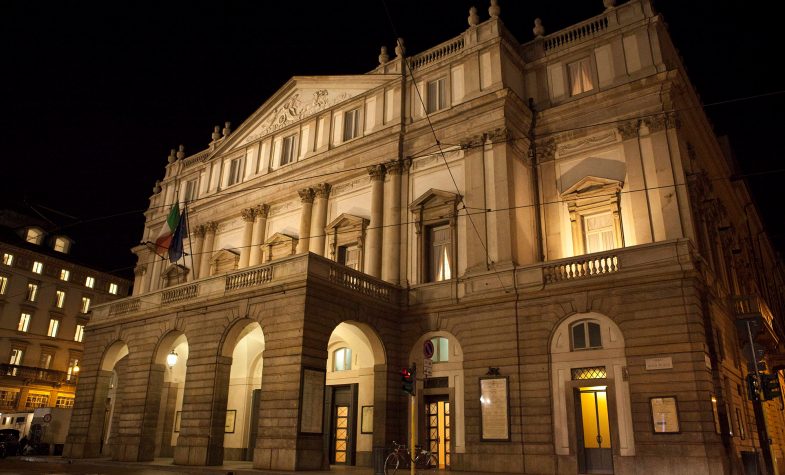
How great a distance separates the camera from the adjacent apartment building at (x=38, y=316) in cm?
4825

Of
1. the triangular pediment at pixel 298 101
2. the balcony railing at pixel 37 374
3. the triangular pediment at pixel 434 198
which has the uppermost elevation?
the triangular pediment at pixel 298 101

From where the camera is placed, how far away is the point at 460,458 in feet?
66.9

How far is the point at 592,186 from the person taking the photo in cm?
2241

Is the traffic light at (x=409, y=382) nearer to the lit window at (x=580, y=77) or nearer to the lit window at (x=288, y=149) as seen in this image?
the lit window at (x=580, y=77)

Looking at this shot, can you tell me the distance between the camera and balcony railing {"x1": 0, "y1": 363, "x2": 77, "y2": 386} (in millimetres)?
47219

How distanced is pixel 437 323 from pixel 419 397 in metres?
2.81

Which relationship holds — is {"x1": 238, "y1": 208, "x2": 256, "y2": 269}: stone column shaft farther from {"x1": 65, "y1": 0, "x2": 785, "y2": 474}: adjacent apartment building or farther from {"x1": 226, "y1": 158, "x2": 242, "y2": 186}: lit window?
{"x1": 226, "y1": 158, "x2": 242, "y2": 186}: lit window

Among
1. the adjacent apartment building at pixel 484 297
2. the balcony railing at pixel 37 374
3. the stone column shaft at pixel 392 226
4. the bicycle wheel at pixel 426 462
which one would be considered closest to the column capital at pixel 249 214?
the adjacent apartment building at pixel 484 297

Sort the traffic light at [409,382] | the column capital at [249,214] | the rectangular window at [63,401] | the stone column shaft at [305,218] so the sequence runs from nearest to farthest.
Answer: the traffic light at [409,382] → the stone column shaft at [305,218] → the column capital at [249,214] → the rectangular window at [63,401]

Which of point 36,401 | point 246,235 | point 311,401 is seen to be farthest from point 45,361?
point 311,401

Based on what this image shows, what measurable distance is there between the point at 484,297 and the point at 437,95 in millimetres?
10097

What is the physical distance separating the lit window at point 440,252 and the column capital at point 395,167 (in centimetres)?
313

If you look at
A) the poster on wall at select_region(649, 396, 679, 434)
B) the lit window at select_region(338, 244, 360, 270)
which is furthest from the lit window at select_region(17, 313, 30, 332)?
the poster on wall at select_region(649, 396, 679, 434)

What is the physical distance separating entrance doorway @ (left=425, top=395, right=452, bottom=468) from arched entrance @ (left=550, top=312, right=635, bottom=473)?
416 cm
